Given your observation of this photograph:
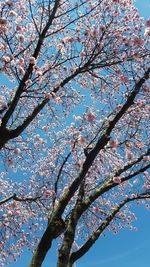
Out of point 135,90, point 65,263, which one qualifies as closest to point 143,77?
point 135,90

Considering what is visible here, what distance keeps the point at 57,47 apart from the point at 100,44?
1211 mm

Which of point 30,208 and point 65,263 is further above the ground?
point 30,208

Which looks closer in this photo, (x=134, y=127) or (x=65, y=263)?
(x=65, y=263)

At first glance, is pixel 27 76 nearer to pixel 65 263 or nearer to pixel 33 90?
A: pixel 33 90

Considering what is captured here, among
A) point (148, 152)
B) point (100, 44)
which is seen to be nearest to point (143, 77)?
point (100, 44)

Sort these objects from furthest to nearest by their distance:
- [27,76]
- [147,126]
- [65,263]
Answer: [147,126] → [27,76] → [65,263]

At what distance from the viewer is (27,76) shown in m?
8.31

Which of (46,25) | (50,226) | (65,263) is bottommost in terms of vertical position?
(65,263)

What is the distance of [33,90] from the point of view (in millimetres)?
8234

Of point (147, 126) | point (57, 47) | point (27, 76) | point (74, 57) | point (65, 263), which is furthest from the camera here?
point (147, 126)

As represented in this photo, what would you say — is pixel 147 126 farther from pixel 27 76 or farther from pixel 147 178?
pixel 27 76

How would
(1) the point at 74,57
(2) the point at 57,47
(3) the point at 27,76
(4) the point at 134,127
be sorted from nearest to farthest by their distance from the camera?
(3) the point at 27,76 < (2) the point at 57,47 < (1) the point at 74,57 < (4) the point at 134,127

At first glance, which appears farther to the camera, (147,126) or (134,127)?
(147,126)

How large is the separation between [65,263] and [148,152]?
3.91 m
